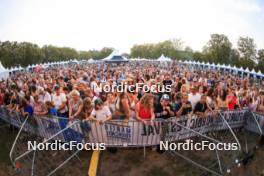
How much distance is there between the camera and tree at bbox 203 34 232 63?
68675 millimetres

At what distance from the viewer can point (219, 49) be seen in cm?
7044

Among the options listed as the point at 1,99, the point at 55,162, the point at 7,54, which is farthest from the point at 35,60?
the point at 55,162

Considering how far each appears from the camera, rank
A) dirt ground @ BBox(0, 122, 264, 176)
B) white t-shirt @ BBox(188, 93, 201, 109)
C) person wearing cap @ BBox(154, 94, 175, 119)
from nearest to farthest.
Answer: dirt ground @ BBox(0, 122, 264, 176) < person wearing cap @ BBox(154, 94, 175, 119) < white t-shirt @ BBox(188, 93, 201, 109)

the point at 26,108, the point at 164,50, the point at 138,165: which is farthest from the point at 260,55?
the point at 26,108

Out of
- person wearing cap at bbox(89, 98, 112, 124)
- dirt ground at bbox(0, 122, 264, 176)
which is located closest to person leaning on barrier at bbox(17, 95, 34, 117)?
dirt ground at bbox(0, 122, 264, 176)

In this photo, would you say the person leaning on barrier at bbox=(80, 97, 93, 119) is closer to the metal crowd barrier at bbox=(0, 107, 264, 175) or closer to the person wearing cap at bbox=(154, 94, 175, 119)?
the metal crowd barrier at bbox=(0, 107, 264, 175)

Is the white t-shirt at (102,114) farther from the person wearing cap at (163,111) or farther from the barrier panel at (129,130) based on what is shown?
the person wearing cap at (163,111)

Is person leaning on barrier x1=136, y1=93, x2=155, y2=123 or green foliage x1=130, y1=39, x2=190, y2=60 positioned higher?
green foliage x1=130, y1=39, x2=190, y2=60

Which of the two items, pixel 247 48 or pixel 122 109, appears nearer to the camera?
pixel 122 109

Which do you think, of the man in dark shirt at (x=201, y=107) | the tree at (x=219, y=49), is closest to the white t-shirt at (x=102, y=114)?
the man in dark shirt at (x=201, y=107)

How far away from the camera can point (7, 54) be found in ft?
221

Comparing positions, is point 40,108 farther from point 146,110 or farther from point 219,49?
point 219,49

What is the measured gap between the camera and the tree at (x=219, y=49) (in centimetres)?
6868

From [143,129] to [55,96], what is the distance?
369cm
